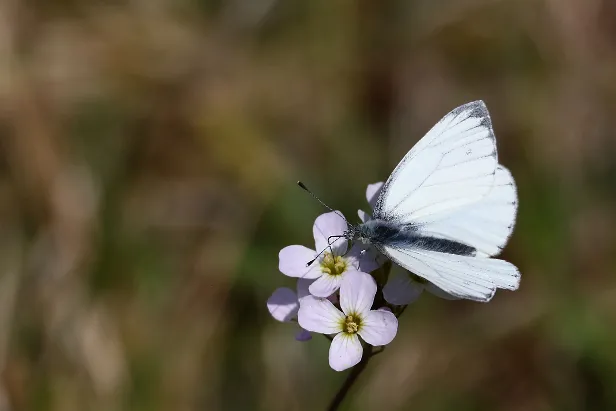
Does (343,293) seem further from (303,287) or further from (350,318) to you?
(303,287)

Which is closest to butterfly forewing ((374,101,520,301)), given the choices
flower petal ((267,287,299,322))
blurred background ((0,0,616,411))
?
flower petal ((267,287,299,322))

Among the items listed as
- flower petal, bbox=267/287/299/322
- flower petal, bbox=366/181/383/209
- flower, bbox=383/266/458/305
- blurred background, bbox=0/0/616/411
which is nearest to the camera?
flower, bbox=383/266/458/305

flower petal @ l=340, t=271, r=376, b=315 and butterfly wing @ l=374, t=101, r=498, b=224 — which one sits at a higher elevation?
butterfly wing @ l=374, t=101, r=498, b=224

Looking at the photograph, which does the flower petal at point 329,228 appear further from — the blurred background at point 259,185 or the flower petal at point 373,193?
the blurred background at point 259,185

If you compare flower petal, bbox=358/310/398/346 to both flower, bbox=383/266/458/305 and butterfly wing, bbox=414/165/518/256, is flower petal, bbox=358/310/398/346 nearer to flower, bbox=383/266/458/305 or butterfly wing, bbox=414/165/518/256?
flower, bbox=383/266/458/305

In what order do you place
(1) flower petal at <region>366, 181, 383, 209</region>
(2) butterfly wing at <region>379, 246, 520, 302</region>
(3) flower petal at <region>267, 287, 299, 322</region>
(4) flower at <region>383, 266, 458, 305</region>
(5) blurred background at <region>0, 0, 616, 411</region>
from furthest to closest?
(5) blurred background at <region>0, 0, 616, 411</region> < (1) flower petal at <region>366, 181, 383, 209</region> < (3) flower petal at <region>267, 287, 299, 322</region> < (4) flower at <region>383, 266, 458, 305</region> < (2) butterfly wing at <region>379, 246, 520, 302</region>

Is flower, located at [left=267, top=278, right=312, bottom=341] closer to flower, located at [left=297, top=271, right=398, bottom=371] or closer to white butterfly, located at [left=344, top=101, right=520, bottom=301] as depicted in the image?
flower, located at [left=297, top=271, right=398, bottom=371]

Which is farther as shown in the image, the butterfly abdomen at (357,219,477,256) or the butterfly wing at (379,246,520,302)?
the butterfly abdomen at (357,219,477,256)

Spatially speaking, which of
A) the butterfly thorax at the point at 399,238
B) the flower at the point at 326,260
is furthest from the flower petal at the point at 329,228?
the butterfly thorax at the point at 399,238
